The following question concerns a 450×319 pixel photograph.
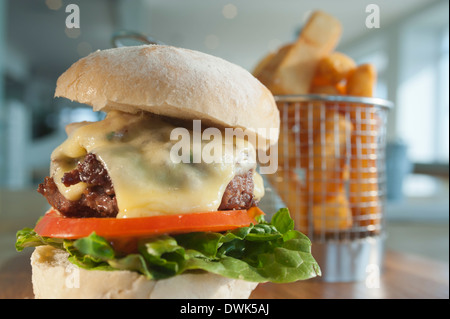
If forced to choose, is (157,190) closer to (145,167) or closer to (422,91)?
(145,167)

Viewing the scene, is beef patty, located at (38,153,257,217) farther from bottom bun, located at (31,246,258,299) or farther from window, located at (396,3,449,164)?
window, located at (396,3,449,164)

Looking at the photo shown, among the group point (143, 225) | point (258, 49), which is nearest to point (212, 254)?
point (143, 225)

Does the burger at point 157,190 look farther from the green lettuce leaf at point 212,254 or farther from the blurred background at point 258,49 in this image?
the blurred background at point 258,49

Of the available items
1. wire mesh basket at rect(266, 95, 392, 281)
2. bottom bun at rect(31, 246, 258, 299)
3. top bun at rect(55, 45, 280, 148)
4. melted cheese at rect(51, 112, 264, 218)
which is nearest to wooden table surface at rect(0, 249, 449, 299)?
wire mesh basket at rect(266, 95, 392, 281)

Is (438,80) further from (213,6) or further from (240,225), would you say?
(240,225)
